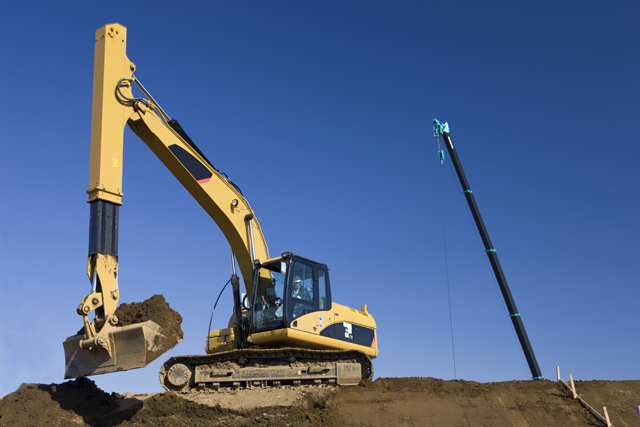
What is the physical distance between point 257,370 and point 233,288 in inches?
83.1

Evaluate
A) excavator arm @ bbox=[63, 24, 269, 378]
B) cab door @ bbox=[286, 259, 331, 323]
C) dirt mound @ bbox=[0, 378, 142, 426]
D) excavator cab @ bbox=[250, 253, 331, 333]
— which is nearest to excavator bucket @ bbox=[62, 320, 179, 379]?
excavator arm @ bbox=[63, 24, 269, 378]

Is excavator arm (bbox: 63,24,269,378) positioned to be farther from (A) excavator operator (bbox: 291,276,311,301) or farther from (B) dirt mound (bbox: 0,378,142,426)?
(A) excavator operator (bbox: 291,276,311,301)

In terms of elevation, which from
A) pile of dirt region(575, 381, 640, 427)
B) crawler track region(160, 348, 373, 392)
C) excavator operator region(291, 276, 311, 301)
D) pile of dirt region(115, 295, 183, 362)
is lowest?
pile of dirt region(575, 381, 640, 427)

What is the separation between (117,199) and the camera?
10039 millimetres

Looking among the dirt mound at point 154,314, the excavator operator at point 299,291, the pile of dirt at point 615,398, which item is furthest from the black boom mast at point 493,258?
the dirt mound at point 154,314

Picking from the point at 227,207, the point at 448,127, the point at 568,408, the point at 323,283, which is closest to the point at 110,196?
the point at 227,207

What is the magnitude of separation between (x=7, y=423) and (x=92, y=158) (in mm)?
4971

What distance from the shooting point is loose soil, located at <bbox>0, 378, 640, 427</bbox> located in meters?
10.4

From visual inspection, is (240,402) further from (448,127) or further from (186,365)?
(448,127)

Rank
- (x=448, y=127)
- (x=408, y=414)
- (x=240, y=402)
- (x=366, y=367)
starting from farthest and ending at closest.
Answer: (x=448, y=127) → (x=366, y=367) → (x=240, y=402) → (x=408, y=414)

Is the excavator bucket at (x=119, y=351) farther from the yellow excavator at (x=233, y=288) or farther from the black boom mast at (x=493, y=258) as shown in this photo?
the black boom mast at (x=493, y=258)

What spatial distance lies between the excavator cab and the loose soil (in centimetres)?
160

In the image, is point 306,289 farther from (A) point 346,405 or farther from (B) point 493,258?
(B) point 493,258

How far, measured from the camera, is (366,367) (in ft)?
42.9
